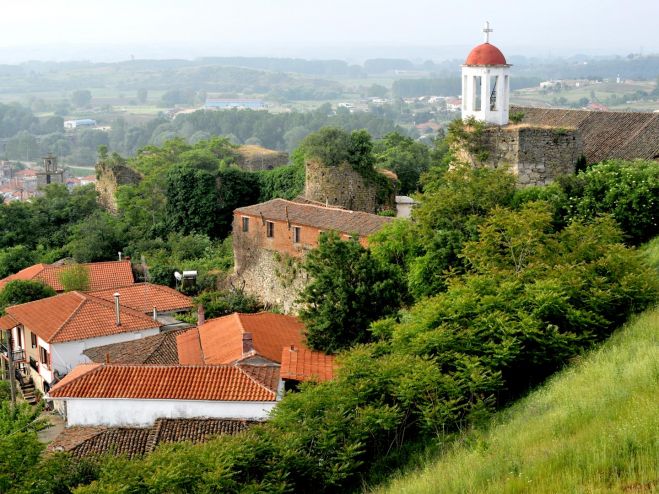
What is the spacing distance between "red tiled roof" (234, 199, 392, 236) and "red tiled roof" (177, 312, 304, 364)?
101 inches

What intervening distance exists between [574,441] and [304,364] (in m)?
9.05

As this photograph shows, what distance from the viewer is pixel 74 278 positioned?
2786 cm

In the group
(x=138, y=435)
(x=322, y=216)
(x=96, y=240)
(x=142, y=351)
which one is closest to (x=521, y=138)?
(x=322, y=216)

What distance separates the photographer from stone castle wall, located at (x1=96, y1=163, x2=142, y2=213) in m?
37.9

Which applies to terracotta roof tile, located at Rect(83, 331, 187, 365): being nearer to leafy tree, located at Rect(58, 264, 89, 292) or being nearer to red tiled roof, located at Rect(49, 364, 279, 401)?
red tiled roof, located at Rect(49, 364, 279, 401)

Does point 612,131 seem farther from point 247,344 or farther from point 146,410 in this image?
point 146,410

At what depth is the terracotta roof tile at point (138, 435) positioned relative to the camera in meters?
15.6

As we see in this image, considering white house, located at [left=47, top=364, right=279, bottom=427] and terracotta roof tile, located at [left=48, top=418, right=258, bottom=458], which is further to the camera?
white house, located at [left=47, top=364, right=279, bottom=427]

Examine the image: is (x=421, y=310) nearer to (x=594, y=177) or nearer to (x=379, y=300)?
(x=379, y=300)

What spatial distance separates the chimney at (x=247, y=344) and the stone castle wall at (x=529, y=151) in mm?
6400

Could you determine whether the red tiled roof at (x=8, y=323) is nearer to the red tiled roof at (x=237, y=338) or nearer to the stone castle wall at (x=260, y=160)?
the red tiled roof at (x=237, y=338)

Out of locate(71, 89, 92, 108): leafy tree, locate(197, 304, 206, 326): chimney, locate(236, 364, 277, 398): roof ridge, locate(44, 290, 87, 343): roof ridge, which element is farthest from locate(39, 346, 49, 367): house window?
locate(71, 89, 92, 108): leafy tree

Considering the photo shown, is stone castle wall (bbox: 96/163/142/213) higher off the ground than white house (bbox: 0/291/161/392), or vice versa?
stone castle wall (bbox: 96/163/142/213)

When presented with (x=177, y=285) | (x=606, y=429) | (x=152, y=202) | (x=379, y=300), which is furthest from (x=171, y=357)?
(x=152, y=202)
